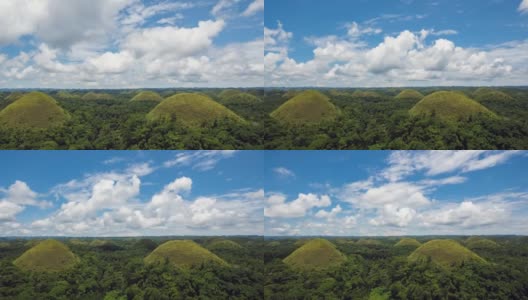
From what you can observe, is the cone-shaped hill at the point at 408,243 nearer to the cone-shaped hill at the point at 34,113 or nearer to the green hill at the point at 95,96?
the green hill at the point at 95,96

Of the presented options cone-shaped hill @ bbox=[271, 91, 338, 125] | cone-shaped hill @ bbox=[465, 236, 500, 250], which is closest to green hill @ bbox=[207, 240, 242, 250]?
cone-shaped hill @ bbox=[271, 91, 338, 125]

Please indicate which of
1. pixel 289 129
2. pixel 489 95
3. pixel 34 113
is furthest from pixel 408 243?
pixel 34 113

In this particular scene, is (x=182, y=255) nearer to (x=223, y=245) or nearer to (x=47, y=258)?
(x=223, y=245)

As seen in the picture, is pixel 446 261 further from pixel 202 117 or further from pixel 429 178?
pixel 202 117

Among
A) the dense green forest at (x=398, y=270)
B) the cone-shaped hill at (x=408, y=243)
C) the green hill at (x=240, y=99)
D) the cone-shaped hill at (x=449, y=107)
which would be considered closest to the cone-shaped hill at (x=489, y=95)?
the cone-shaped hill at (x=449, y=107)

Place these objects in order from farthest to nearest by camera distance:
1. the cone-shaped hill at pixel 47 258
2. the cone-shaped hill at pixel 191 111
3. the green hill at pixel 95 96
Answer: the green hill at pixel 95 96, the cone-shaped hill at pixel 191 111, the cone-shaped hill at pixel 47 258

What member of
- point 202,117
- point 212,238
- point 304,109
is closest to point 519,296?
point 304,109

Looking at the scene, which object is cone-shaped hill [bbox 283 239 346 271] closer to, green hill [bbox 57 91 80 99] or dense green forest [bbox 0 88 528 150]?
dense green forest [bbox 0 88 528 150]
